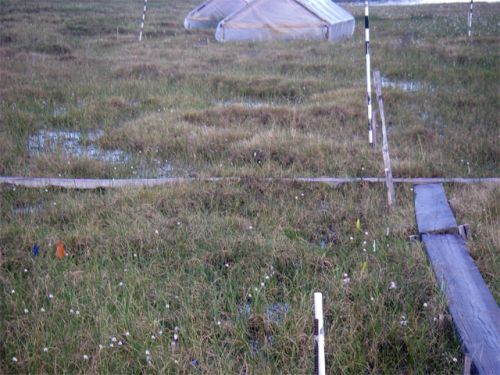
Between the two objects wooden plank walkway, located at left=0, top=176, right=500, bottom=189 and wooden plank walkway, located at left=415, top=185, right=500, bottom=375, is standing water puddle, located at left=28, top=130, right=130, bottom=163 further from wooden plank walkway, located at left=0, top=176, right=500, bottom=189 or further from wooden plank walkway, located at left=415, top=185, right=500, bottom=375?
wooden plank walkway, located at left=415, top=185, right=500, bottom=375

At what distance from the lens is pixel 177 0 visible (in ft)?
132

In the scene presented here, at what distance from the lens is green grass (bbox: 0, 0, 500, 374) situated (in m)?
3.03

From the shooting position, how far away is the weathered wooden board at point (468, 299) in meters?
2.80

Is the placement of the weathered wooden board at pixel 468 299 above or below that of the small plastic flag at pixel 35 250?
below

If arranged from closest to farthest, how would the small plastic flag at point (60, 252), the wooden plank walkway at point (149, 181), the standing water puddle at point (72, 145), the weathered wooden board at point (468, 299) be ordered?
the weathered wooden board at point (468, 299) → the small plastic flag at point (60, 252) → the wooden plank walkway at point (149, 181) → the standing water puddle at point (72, 145)

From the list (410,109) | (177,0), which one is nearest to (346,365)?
(410,109)

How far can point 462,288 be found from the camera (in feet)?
11.3

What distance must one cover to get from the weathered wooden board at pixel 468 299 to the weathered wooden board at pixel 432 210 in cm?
15

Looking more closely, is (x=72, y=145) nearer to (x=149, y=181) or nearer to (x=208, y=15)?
(x=149, y=181)

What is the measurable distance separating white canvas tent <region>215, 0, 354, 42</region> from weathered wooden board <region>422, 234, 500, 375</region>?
12.8 metres

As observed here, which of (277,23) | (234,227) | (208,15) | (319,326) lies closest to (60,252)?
(234,227)

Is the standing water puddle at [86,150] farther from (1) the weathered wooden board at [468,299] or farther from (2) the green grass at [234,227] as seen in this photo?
(1) the weathered wooden board at [468,299]

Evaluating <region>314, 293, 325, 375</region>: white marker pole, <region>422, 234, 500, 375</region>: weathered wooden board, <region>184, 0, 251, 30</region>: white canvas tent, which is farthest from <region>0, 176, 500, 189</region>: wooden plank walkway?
<region>184, 0, 251, 30</region>: white canvas tent

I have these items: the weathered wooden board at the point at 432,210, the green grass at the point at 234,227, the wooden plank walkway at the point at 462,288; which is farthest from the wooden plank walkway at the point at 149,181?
the wooden plank walkway at the point at 462,288
